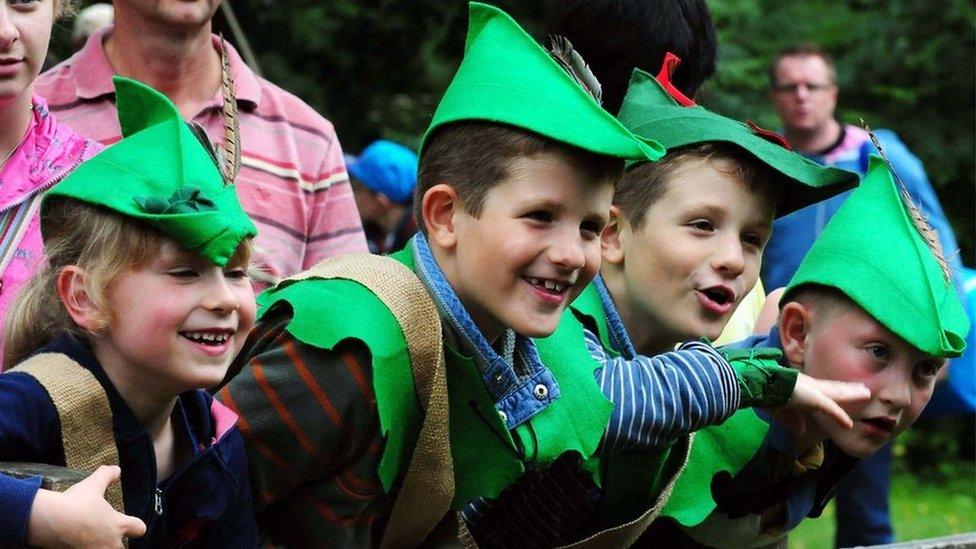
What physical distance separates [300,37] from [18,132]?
5.05 metres

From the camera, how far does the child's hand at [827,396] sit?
3.63 meters

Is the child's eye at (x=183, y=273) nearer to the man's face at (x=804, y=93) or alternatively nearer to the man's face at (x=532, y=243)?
the man's face at (x=532, y=243)

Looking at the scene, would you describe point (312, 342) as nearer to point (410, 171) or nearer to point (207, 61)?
point (207, 61)

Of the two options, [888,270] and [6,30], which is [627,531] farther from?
[6,30]

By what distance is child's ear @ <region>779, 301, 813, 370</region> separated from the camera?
3.96m

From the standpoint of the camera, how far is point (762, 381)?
359cm

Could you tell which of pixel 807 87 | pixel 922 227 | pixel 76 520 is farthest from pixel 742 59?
pixel 76 520

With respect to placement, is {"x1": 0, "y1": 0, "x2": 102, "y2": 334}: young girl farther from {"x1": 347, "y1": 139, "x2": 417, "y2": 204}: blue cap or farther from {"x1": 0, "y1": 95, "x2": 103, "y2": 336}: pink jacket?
{"x1": 347, "y1": 139, "x2": 417, "y2": 204}: blue cap

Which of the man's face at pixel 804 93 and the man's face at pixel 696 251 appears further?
the man's face at pixel 804 93

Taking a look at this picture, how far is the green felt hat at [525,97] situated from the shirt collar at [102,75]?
1069 millimetres

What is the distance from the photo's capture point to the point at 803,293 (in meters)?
3.99

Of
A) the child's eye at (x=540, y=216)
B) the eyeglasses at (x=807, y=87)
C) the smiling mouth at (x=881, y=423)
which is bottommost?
the eyeglasses at (x=807, y=87)

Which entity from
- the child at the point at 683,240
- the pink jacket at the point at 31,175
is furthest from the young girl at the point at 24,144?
the child at the point at 683,240

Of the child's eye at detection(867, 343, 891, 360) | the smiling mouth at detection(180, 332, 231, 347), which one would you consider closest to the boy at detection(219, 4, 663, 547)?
the smiling mouth at detection(180, 332, 231, 347)
